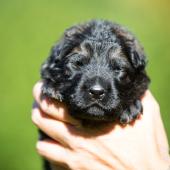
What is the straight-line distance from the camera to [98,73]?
15.9ft

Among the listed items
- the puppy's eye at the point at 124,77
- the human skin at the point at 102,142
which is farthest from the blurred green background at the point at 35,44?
the puppy's eye at the point at 124,77

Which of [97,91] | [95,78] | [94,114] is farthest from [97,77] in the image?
[94,114]

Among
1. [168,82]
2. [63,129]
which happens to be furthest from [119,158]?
[168,82]

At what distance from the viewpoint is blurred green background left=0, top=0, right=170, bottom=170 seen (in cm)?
969

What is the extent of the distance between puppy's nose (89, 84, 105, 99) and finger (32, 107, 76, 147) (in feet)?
1.05

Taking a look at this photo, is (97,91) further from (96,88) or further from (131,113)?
(131,113)

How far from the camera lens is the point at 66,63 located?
199 inches

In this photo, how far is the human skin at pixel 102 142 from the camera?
15.4ft

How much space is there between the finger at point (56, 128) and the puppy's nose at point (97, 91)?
12.7 inches

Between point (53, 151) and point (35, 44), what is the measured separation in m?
6.30

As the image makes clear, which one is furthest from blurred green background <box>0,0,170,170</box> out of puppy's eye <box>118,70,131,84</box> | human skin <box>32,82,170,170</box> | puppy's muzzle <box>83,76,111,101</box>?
puppy's muzzle <box>83,76,111,101</box>

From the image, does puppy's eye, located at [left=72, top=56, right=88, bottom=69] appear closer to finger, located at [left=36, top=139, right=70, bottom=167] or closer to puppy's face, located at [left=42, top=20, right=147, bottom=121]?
puppy's face, located at [left=42, top=20, right=147, bottom=121]

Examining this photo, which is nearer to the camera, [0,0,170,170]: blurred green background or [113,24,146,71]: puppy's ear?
[113,24,146,71]: puppy's ear

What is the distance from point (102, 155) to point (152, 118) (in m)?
0.49
